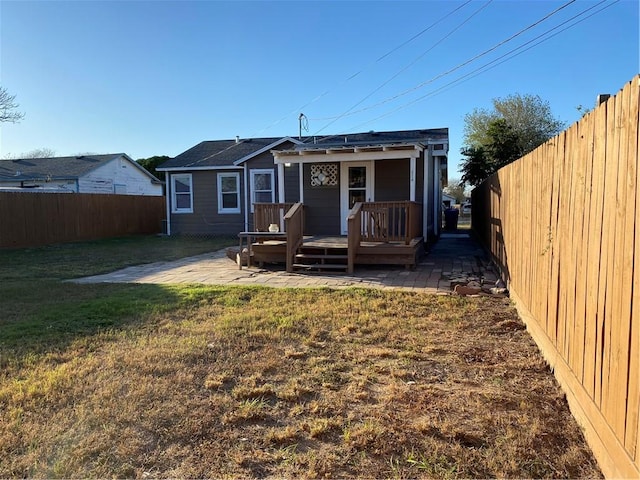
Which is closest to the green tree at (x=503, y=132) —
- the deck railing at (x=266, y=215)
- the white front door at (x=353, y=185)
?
the white front door at (x=353, y=185)

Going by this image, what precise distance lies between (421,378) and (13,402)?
2.84 metres

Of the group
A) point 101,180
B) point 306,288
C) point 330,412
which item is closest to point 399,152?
point 306,288

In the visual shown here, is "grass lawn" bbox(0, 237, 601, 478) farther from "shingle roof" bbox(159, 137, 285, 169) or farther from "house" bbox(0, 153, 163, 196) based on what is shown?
"house" bbox(0, 153, 163, 196)

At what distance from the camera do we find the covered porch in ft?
26.3

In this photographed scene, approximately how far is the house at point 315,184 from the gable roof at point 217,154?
0.04 m

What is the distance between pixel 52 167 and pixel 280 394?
1024 inches

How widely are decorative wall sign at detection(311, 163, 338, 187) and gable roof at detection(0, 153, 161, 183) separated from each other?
54.8ft

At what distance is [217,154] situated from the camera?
1617 cm

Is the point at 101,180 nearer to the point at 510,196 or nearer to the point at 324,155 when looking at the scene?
the point at 324,155

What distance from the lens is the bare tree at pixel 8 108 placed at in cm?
1755

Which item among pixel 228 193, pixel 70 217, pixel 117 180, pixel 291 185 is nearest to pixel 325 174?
pixel 291 185

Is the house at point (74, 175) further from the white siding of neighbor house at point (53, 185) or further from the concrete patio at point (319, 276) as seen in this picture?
the concrete patio at point (319, 276)

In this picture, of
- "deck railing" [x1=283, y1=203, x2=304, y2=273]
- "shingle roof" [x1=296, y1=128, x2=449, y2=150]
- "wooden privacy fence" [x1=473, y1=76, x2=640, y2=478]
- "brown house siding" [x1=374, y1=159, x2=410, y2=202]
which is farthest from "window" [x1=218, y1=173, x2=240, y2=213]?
"wooden privacy fence" [x1=473, y1=76, x2=640, y2=478]

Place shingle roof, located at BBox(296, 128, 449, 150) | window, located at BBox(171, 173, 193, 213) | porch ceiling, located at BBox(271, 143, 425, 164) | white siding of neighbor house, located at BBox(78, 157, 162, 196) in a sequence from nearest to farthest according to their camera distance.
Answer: porch ceiling, located at BBox(271, 143, 425, 164), shingle roof, located at BBox(296, 128, 449, 150), window, located at BBox(171, 173, 193, 213), white siding of neighbor house, located at BBox(78, 157, 162, 196)
